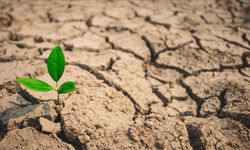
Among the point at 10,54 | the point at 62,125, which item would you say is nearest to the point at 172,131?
the point at 62,125

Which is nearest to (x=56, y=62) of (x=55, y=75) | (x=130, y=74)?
(x=55, y=75)

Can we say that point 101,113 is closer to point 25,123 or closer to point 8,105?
point 25,123

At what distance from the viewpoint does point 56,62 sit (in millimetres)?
1417

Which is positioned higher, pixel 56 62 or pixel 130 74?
pixel 56 62

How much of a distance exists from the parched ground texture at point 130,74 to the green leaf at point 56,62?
19cm

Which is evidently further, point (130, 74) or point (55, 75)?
point (130, 74)

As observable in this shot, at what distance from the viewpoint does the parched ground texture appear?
1384 millimetres

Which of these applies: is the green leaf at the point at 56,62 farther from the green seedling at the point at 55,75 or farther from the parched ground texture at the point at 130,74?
the parched ground texture at the point at 130,74

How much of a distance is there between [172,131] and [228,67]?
2.98 ft

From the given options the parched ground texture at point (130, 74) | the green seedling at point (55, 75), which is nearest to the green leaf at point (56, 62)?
the green seedling at point (55, 75)

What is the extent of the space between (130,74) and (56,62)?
2.08 ft

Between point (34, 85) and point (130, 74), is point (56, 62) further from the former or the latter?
point (130, 74)

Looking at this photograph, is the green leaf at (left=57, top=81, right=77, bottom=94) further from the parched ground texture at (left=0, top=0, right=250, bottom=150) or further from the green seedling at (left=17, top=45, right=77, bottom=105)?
the parched ground texture at (left=0, top=0, right=250, bottom=150)

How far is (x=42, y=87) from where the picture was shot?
139cm
